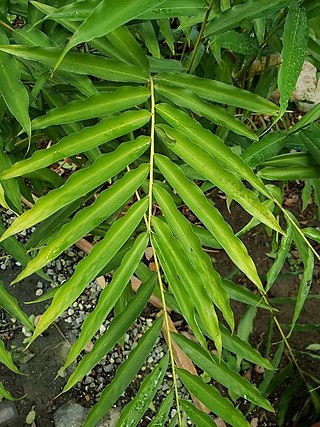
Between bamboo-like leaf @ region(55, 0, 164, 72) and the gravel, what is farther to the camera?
the gravel

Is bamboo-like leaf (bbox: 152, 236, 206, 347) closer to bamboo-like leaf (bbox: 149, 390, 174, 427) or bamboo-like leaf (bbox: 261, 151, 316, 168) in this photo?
bamboo-like leaf (bbox: 149, 390, 174, 427)

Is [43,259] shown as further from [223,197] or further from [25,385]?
[223,197]

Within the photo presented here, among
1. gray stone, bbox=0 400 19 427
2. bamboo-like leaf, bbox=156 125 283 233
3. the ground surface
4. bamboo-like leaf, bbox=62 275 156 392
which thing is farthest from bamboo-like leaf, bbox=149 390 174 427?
gray stone, bbox=0 400 19 427

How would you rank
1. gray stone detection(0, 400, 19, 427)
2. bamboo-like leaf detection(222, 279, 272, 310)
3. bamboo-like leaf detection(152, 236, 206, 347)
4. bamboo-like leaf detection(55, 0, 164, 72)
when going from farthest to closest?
gray stone detection(0, 400, 19, 427) → bamboo-like leaf detection(222, 279, 272, 310) → bamboo-like leaf detection(152, 236, 206, 347) → bamboo-like leaf detection(55, 0, 164, 72)

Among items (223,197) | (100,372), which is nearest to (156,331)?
(100,372)

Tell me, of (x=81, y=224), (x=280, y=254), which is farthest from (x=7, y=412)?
(x=81, y=224)

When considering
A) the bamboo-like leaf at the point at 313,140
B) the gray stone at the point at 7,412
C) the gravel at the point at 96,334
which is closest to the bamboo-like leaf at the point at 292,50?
the bamboo-like leaf at the point at 313,140
